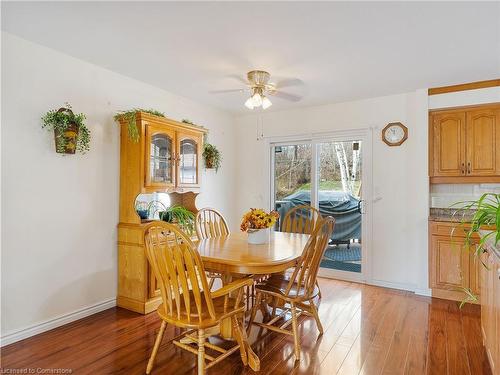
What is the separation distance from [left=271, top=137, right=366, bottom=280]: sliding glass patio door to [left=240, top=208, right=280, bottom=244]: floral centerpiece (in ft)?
6.55

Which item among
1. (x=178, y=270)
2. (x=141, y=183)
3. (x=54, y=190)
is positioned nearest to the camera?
(x=178, y=270)

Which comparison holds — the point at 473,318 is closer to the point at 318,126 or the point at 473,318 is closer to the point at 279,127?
the point at 318,126

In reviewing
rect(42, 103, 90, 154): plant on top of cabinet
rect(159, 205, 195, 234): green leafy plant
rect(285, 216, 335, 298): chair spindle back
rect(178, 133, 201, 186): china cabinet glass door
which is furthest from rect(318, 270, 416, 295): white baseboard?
rect(42, 103, 90, 154): plant on top of cabinet

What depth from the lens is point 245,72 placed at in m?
3.20

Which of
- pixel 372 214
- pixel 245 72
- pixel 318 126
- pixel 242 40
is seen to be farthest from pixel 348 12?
pixel 372 214

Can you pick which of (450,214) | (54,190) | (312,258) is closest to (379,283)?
(450,214)

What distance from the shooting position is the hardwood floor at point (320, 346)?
7.11ft

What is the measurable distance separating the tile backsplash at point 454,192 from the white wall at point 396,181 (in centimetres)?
39

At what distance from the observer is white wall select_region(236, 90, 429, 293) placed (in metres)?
3.78

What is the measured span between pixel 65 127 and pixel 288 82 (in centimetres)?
229

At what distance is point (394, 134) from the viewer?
4000mm

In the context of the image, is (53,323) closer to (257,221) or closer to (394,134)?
(257,221)

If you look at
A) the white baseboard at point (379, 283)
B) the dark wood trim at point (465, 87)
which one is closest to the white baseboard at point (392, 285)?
the white baseboard at point (379, 283)

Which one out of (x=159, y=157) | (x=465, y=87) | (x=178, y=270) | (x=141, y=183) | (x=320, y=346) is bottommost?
(x=320, y=346)
